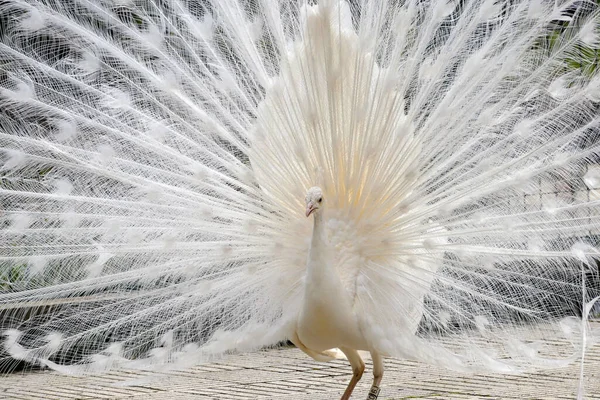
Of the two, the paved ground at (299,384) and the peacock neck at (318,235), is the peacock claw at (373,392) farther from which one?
the peacock neck at (318,235)

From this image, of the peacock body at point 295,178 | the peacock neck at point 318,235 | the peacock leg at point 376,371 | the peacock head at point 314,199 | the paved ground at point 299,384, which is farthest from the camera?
the paved ground at point 299,384

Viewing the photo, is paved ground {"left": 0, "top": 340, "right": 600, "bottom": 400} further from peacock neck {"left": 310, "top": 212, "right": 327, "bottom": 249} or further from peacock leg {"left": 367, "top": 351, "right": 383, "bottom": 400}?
peacock neck {"left": 310, "top": 212, "right": 327, "bottom": 249}

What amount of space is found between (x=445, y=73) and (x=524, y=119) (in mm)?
459

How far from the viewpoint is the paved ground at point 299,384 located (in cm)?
547

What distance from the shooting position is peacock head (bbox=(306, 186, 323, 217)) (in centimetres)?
380

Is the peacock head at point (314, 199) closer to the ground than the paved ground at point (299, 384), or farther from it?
farther from it

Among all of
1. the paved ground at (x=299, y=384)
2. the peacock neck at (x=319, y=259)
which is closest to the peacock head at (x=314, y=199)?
the peacock neck at (x=319, y=259)

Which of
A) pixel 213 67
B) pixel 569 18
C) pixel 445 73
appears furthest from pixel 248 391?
pixel 569 18

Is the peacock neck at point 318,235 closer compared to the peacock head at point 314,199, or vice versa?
the peacock head at point 314,199

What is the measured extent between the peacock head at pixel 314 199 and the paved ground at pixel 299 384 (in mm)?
1808

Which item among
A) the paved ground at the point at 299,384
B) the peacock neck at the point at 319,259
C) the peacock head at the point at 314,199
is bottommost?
the paved ground at the point at 299,384

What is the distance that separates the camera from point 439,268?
4.34 m

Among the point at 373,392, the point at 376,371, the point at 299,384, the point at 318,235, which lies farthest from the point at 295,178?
the point at 299,384

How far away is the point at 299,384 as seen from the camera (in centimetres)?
595
